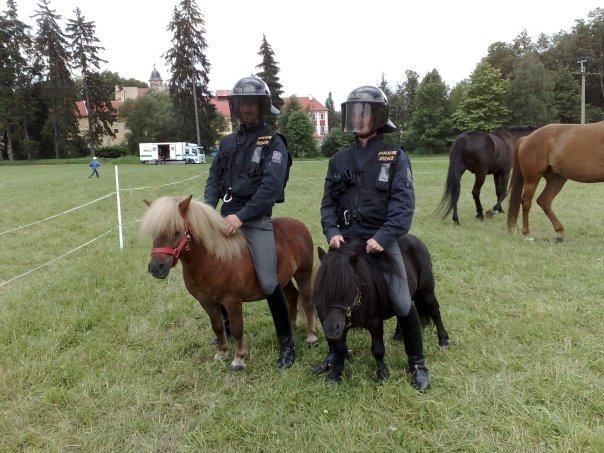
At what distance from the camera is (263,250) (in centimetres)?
348

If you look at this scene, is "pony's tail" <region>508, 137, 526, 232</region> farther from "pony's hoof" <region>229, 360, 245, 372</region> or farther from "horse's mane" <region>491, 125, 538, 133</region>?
"pony's hoof" <region>229, 360, 245, 372</region>

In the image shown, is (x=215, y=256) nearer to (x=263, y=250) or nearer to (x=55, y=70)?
(x=263, y=250)

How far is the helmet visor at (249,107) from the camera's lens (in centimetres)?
348

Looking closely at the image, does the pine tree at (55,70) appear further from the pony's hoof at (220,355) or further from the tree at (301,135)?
the pony's hoof at (220,355)

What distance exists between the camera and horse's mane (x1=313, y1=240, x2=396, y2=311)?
2.71m

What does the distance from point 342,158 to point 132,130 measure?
6295 cm

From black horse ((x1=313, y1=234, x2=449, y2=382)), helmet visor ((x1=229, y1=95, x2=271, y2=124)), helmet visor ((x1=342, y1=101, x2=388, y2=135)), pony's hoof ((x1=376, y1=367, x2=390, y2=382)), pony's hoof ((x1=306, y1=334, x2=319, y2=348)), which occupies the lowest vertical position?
pony's hoof ((x1=306, y1=334, x2=319, y2=348))

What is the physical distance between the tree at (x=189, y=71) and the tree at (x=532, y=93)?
3632cm

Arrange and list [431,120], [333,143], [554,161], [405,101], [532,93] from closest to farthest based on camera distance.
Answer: [554,161] < [532,93] < [431,120] < [333,143] < [405,101]

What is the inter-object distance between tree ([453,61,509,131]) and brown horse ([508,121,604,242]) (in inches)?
1675

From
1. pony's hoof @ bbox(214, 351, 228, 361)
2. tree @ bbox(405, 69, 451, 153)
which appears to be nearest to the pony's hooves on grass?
pony's hoof @ bbox(214, 351, 228, 361)

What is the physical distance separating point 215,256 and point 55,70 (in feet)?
177

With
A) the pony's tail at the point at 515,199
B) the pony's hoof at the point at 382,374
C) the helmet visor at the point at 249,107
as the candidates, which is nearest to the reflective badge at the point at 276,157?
the helmet visor at the point at 249,107

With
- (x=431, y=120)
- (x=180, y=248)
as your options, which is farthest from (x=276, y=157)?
(x=431, y=120)
